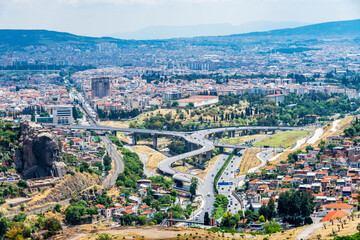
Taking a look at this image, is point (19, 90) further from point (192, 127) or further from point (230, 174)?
point (230, 174)

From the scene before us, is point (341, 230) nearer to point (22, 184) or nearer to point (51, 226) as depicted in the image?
point (51, 226)

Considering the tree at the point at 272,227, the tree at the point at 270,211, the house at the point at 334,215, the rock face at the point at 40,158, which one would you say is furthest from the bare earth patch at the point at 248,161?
the house at the point at 334,215

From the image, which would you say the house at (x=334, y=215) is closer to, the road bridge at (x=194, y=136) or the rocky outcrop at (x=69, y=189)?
the rocky outcrop at (x=69, y=189)

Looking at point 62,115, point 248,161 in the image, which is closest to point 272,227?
point 248,161

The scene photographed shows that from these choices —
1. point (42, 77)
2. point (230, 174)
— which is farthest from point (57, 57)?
point (230, 174)

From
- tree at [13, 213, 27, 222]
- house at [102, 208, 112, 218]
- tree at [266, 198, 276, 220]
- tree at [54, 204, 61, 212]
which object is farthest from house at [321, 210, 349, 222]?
tree at [13, 213, 27, 222]

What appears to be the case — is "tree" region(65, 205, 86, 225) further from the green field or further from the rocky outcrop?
the green field
